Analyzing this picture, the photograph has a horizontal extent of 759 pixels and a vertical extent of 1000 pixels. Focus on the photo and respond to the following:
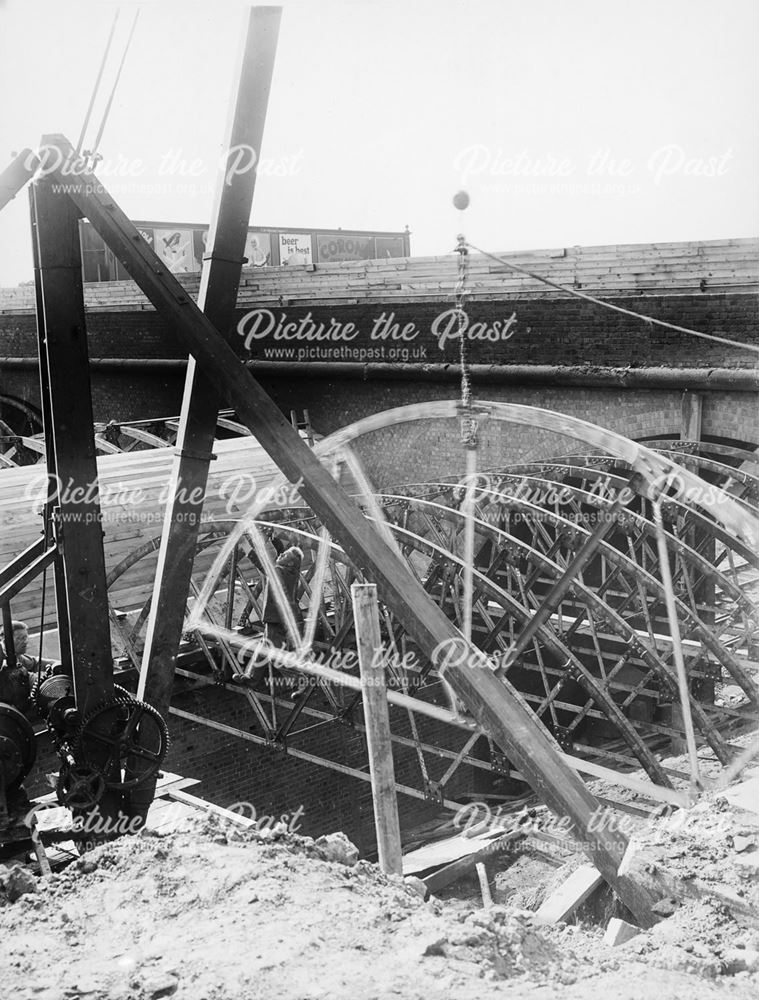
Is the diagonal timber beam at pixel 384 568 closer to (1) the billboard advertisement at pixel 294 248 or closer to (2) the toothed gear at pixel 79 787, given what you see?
(2) the toothed gear at pixel 79 787

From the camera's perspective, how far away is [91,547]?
514 cm

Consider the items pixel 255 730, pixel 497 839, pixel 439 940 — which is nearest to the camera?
pixel 439 940

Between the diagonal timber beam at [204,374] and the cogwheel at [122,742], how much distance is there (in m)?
0.14

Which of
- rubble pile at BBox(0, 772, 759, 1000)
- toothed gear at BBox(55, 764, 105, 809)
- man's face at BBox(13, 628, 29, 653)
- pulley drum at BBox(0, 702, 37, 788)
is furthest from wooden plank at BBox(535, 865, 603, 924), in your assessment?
man's face at BBox(13, 628, 29, 653)

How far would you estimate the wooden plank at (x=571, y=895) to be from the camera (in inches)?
196

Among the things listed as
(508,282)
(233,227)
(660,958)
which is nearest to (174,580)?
(233,227)

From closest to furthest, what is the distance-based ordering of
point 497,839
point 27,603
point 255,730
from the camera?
1. point 497,839
2. point 27,603
3. point 255,730

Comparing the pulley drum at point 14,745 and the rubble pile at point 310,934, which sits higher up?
the pulley drum at point 14,745

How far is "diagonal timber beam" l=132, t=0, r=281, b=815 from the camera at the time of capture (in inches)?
195

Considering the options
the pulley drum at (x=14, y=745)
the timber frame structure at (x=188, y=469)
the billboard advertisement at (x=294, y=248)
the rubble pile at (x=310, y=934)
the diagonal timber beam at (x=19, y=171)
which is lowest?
the rubble pile at (x=310, y=934)

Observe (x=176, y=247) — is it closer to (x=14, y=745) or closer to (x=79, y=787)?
(x=14, y=745)

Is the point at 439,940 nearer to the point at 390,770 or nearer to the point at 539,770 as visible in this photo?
the point at 539,770

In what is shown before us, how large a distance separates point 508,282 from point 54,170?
27.0 feet

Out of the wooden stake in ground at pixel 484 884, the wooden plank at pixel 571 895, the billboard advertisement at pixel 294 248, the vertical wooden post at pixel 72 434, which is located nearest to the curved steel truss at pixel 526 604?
the wooden stake in ground at pixel 484 884
